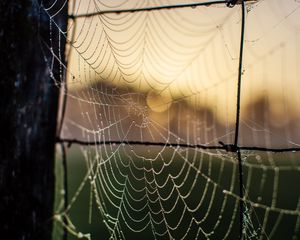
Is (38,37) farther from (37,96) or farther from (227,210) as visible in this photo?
(227,210)

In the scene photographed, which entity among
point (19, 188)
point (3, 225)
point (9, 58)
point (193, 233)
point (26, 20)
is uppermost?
point (26, 20)

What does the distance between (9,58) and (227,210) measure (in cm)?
1537

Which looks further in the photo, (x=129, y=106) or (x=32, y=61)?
(x=129, y=106)

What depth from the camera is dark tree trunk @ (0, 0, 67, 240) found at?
3.11m

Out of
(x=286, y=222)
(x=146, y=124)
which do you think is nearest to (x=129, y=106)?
(x=146, y=124)

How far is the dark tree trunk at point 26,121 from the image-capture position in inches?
122

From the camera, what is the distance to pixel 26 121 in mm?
3176

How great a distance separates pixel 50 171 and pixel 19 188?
0.92 feet

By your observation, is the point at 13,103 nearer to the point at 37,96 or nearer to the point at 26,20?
the point at 37,96

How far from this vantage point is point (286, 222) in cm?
1650

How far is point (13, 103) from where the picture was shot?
3.12 metres

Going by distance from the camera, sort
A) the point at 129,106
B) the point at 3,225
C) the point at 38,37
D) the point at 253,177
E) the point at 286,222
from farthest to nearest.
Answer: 1. the point at 253,177
2. the point at 286,222
3. the point at 129,106
4. the point at 38,37
5. the point at 3,225

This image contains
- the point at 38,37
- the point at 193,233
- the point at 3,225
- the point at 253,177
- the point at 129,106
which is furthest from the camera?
the point at 253,177

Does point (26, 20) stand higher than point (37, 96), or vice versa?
point (26, 20)
